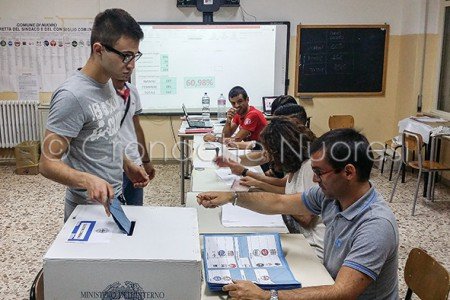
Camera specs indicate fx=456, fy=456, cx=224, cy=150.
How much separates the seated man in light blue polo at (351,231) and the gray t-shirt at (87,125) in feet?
2.37

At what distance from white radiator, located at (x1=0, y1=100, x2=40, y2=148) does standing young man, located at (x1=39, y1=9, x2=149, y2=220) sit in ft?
14.5

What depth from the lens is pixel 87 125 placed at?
169cm

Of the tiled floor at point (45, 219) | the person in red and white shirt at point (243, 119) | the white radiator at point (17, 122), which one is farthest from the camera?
the white radiator at point (17, 122)

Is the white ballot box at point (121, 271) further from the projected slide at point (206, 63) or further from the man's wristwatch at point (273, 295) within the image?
the projected slide at point (206, 63)

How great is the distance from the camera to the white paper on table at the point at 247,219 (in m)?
2.09

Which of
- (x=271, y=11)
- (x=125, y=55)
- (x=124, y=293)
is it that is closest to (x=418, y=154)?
(x=271, y=11)

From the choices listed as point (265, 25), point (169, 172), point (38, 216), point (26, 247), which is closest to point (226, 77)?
point (265, 25)

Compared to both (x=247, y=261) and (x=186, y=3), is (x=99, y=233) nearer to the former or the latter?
(x=247, y=261)

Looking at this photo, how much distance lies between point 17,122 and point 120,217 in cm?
513

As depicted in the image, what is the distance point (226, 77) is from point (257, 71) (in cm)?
42

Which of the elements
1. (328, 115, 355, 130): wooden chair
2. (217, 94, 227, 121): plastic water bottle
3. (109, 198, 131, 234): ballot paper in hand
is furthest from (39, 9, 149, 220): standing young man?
(328, 115, 355, 130): wooden chair

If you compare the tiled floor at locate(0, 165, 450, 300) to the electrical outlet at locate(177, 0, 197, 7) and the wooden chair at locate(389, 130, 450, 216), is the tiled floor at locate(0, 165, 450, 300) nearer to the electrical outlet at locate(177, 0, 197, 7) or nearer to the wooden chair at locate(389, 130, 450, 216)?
the wooden chair at locate(389, 130, 450, 216)

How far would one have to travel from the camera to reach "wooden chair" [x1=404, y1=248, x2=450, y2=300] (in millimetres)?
1580

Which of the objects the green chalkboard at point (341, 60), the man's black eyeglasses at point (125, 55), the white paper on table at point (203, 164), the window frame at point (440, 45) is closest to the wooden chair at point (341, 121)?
the green chalkboard at point (341, 60)
